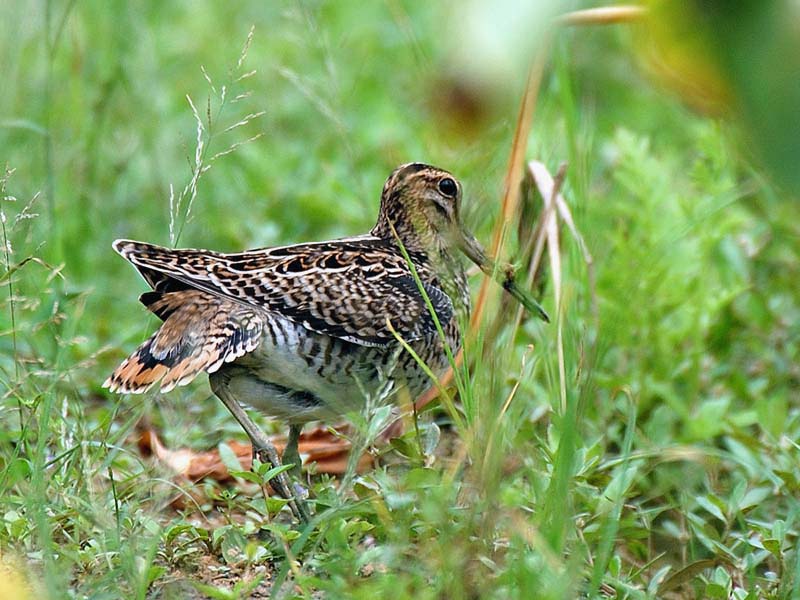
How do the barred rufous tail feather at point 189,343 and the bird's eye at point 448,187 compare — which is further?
the bird's eye at point 448,187

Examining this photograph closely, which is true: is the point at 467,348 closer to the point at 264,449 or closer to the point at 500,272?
the point at 500,272

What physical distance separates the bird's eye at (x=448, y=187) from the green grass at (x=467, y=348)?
13cm

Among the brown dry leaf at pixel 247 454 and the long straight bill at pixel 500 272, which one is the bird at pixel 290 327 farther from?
the brown dry leaf at pixel 247 454

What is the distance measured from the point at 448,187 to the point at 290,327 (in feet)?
3.07

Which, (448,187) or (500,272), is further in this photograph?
(448,187)

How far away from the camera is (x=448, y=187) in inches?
168

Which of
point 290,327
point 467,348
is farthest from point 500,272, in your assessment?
point 290,327

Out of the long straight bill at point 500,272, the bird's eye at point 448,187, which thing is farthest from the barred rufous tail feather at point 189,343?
the bird's eye at point 448,187

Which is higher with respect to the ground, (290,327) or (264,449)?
(290,327)

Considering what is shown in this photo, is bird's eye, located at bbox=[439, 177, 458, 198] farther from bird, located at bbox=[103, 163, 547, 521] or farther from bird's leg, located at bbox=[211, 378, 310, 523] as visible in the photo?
bird's leg, located at bbox=[211, 378, 310, 523]

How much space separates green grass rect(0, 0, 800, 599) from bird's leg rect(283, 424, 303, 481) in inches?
7.7

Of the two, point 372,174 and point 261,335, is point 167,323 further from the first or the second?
point 372,174

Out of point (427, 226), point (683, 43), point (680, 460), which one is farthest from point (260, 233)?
point (683, 43)

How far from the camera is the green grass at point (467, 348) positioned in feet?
9.06
